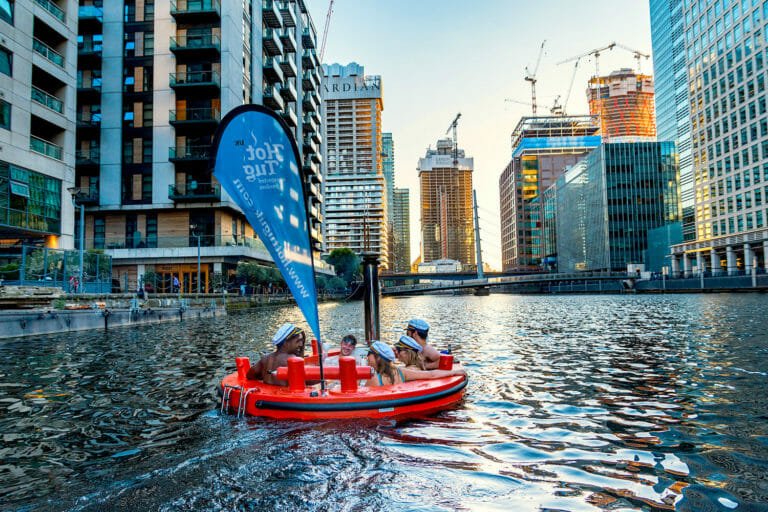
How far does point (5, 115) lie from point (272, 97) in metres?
32.4

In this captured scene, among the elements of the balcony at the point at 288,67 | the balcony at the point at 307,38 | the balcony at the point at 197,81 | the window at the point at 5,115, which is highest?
the balcony at the point at 307,38

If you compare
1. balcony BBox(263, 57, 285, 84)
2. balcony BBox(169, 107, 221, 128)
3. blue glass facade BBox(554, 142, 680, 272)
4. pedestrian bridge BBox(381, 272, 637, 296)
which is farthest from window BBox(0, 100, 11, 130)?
blue glass facade BBox(554, 142, 680, 272)

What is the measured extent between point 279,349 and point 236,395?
1081mm

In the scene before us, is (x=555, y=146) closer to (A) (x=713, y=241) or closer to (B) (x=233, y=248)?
(A) (x=713, y=241)

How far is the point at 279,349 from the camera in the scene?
8695mm

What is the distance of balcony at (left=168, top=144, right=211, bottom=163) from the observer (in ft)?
159

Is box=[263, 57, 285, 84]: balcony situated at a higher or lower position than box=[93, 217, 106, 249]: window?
higher

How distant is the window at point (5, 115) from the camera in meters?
28.9

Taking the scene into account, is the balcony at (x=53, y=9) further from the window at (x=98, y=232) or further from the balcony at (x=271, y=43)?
the balcony at (x=271, y=43)

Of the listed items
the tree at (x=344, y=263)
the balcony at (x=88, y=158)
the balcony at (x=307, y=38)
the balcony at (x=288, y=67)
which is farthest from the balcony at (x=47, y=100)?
the tree at (x=344, y=263)

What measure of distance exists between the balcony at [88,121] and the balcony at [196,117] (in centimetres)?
820

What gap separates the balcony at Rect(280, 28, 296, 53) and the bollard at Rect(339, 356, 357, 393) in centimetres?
6531

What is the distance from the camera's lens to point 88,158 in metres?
50.2

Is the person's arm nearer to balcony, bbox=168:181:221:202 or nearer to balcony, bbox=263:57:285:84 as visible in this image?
balcony, bbox=168:181:221:202
